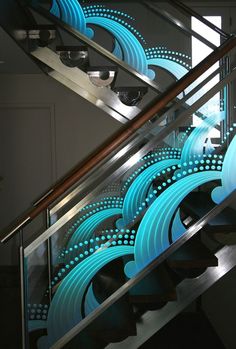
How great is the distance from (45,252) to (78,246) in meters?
0.20

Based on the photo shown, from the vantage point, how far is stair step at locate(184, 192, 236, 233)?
2445 millimetres

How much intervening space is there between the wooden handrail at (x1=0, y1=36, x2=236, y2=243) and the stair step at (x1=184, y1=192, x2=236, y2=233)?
0.60 m

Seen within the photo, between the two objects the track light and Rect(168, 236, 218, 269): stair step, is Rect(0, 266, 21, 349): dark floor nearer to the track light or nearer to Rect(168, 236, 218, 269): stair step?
Rect(168, 236, 218, 269): stair step

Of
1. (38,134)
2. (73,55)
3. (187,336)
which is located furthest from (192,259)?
(38,134)

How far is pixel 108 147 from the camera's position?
222 cm

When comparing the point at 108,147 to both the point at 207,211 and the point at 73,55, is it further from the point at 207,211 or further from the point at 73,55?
the point at 73,55

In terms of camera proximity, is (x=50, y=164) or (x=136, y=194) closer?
(x=136, y=194)

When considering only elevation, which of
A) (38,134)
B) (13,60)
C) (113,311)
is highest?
(13,60)

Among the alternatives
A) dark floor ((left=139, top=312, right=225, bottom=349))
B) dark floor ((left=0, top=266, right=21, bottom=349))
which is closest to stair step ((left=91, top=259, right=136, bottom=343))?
A: dark floor ((left=0, top=266, right=21, bottom=349))

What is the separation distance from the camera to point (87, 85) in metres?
3.44

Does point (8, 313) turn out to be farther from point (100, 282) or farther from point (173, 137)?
point (173, 137)

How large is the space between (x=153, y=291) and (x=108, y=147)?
789 millimetres

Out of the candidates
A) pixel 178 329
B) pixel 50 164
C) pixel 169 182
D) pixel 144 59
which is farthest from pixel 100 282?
pixel 50 164

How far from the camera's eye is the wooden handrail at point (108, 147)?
7.05 ft
